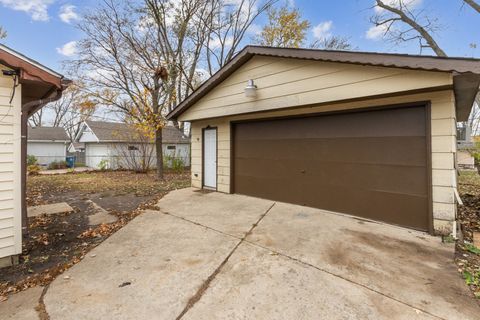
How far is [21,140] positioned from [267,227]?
3842 mm

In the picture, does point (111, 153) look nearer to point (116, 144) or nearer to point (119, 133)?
point (116, 144)

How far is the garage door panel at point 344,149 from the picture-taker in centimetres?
400

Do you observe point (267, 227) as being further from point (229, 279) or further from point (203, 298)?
point (203, 298)

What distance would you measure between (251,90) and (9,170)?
14.3 feet

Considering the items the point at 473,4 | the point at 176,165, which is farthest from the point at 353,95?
the point at 176,165

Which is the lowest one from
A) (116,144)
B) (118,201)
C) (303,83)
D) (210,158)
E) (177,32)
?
(118,201)

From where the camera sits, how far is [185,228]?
13.4 feet

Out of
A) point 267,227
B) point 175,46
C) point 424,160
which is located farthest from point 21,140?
point 175,46

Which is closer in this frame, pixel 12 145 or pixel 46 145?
pixel 12 145

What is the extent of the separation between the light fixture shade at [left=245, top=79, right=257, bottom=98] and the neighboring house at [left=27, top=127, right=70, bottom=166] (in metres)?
22.4

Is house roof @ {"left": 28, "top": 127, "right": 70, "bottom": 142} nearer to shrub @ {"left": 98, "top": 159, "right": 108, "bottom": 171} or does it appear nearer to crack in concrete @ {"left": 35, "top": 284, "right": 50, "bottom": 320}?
shrub @ {"left": 98, "top": 159, "right": 108, "bottom": 171}

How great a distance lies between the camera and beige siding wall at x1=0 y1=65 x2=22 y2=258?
114 inches

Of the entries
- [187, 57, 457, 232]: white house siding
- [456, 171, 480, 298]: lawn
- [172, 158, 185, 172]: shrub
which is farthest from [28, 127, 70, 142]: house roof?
[456, 171, 480, 298]: lawn

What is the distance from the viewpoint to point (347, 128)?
4754 millimetres
